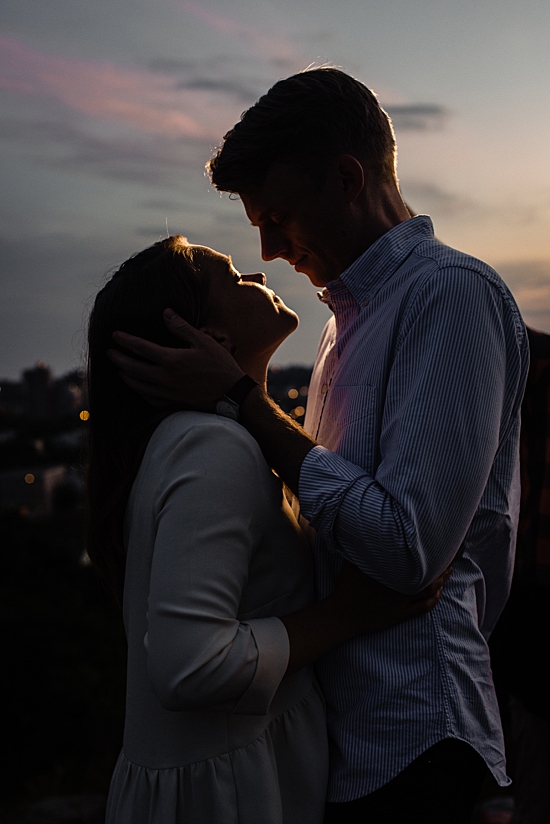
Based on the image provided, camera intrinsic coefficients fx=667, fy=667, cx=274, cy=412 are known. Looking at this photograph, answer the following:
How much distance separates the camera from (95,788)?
466cm

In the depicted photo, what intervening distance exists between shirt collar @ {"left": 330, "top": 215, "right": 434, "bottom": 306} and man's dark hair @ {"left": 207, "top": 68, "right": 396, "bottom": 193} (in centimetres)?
24

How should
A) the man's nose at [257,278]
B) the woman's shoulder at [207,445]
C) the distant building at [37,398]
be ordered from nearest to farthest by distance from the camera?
the woman's shoulder at [207,445] < the man's nose at [257,278] < the distant building at [37,398]

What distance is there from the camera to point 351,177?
6.59 ft

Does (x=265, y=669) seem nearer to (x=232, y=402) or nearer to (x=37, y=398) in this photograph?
(x=232, y=402)

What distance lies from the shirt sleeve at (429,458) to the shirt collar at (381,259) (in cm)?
32

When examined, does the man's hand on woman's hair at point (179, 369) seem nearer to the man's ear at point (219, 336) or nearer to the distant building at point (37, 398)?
the man's ear at point (219, 336)

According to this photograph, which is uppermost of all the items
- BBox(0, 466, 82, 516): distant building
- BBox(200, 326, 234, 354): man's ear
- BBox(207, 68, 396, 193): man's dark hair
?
BBox(207, 68, 396, 193): man's dark hair

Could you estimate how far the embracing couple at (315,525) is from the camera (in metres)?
1.46

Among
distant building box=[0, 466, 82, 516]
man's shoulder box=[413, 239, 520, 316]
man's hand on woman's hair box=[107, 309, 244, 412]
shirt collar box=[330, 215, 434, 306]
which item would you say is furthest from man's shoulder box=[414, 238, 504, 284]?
distant building box=[0, 466, 82, 516]

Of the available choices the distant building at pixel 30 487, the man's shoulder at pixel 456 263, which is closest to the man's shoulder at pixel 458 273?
the man's shoulder at pixel 456 263

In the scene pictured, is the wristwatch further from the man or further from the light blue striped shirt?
the man

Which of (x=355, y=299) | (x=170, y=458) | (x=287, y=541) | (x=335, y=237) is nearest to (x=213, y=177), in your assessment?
(x=335, y=237)

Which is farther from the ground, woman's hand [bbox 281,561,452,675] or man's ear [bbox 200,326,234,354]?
man's ear [bbox 200,326,234,354]

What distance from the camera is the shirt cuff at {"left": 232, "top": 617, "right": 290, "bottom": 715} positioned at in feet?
4.86
